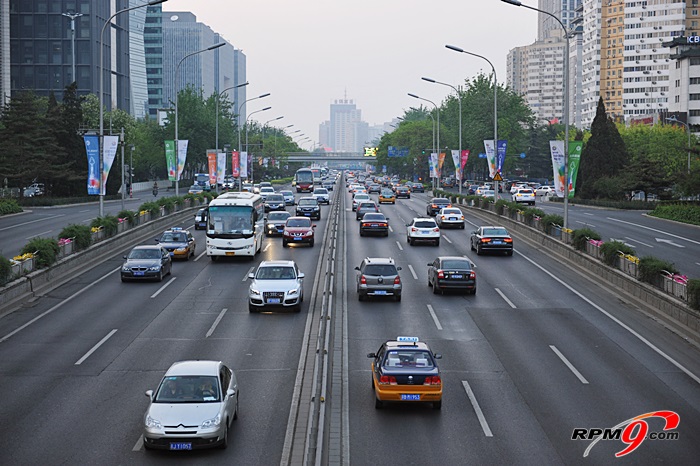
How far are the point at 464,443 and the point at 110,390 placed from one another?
8.49 m

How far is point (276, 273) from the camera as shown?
3016 centimetres

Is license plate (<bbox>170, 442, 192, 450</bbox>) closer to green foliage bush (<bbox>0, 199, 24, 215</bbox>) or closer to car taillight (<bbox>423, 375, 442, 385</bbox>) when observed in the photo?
car taillight (<bbox>423, 375, 442, 385</bbox>)

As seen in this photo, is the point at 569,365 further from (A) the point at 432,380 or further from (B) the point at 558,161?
(B) the point at 558,161

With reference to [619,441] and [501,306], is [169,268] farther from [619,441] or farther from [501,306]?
[619,441]

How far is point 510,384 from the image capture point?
20453 mm

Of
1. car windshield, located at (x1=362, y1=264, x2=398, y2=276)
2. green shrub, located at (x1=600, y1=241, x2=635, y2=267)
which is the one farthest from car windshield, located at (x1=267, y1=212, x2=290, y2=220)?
A: green shrub, located at (x1=600, y1=241, x2=635, y2=267)

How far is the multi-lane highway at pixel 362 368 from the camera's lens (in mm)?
15891

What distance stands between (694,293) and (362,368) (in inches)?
426

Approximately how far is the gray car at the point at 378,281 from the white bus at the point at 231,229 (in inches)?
442

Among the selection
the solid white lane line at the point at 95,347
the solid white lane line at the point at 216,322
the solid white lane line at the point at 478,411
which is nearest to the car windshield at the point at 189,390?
the solid white lane line at the point at 478,411

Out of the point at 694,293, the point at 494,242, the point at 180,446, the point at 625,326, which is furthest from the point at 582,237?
the point at 180,446

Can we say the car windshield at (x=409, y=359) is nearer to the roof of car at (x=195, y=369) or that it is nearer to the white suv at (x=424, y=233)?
the roof of car at (x=195, y=369)

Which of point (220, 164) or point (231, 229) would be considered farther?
point (220, 164)

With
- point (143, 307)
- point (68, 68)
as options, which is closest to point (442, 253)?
point (143, 307)
